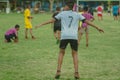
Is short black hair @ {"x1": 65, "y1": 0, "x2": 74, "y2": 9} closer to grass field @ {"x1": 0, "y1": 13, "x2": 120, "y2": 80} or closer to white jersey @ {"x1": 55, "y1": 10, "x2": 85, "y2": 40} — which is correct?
white jersey @ {"x1": 55, "y1": 10, "x2": 85, "y2": 40}

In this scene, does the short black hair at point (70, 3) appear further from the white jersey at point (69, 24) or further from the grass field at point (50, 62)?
the grass field at point (50, 62)

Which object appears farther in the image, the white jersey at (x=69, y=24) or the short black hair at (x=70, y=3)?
the short black hair at (x=70, y=3)

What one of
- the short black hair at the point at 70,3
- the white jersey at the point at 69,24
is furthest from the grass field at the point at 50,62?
the short black hair at the point at 70,3

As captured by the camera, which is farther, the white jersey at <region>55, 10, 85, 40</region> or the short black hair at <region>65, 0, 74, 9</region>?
the short black hair at <region>65, 0, 74, 9</region>

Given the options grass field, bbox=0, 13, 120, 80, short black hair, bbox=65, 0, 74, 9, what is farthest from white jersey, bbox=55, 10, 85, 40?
grass field, bbox=0, 13, 120, 80

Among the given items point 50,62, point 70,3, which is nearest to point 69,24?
point 70,3

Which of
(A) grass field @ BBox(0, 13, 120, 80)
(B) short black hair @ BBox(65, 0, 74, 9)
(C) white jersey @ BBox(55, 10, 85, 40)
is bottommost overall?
(A) grass field @ BBox(0, 13, 120, 80)

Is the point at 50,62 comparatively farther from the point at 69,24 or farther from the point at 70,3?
the point at 70,3

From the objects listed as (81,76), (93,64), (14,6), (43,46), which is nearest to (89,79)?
(81,76)

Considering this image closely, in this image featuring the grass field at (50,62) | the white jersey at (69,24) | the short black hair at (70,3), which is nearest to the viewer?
the white jersey at (69,24)

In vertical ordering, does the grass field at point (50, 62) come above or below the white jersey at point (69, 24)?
below

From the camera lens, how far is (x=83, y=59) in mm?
13289

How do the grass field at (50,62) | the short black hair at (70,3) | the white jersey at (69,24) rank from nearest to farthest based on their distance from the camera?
1. the white jersey at (69,24)
2. the short black hair at (70,3)
3. the grass field at (50,62)

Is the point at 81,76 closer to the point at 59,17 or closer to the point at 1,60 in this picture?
the point at 59,17
